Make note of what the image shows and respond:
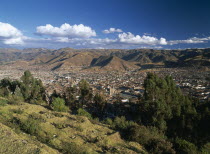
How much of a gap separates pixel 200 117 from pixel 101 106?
17.6m

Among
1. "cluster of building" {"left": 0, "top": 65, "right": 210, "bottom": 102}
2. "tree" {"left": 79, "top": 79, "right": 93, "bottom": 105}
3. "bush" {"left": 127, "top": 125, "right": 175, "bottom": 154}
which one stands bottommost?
"cluster of building" {"left": 0, "top": 65, "right": 210, "bottom": 102}

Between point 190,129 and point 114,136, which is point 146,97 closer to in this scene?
point 190,129

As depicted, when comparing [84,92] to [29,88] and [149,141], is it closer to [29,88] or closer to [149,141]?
[29,88]

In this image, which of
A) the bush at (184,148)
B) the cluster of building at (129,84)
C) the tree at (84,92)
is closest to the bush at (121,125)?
the bush at (184,148)

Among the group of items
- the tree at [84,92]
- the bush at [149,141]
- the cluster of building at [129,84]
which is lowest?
the cluster of building at [129,84]

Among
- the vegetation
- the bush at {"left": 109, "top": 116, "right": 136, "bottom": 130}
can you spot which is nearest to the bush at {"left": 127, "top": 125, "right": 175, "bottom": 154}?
the vegetation

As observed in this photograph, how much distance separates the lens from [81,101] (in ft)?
106

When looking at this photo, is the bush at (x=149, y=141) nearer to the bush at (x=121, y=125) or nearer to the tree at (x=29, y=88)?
the bush at (x=121, y=125)

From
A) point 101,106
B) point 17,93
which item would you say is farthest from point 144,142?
point 17,93

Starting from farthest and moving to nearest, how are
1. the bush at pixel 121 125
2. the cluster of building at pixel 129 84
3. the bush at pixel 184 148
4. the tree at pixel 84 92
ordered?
1. the cluster of building at pixel 129 84
2. the tree at pixel 84 92
3. the bush at pixel 121 125
4. the bush at pixel 184 148

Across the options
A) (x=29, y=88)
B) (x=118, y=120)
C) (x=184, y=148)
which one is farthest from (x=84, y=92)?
(x=184, y=148)

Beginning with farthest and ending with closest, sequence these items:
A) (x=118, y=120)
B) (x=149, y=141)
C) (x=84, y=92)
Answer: (x=84, y=92)
(x=118, y=120)
(x=149, y=141)

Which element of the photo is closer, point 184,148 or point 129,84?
point 184,148

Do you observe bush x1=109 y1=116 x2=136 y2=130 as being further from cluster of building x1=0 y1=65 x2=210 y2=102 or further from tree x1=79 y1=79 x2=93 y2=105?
tree x1=79 y1=79 x2=93 y2=105
